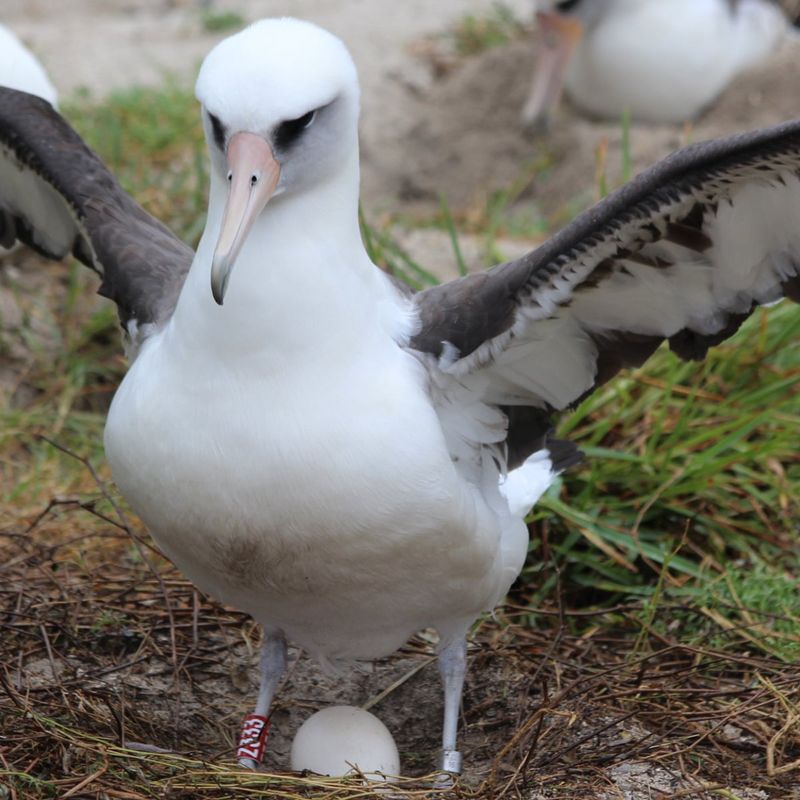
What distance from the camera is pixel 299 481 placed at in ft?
10.8

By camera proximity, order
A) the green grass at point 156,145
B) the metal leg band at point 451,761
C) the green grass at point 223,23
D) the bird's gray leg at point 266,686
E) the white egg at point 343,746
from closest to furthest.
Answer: the white egg at point 343,746 < the metal leg band at point 451,761 < the bird's gray leg at point 266,686 < the green grass at point 156,145 < the green grass at point 223,23

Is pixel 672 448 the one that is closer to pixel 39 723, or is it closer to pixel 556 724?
pixel 556 724

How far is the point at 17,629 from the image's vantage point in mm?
4172

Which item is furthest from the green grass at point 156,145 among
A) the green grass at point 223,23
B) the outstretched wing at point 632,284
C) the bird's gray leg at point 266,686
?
the outstretched wing at point 632,284

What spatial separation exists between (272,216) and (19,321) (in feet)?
10.7

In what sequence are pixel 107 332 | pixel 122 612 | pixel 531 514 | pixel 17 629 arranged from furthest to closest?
pixel 107 332, pixel 531 514, pixel 122 612, pixel 17 629

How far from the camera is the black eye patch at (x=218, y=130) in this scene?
3.24 meters

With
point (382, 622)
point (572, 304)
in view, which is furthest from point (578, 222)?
point (382, 622)

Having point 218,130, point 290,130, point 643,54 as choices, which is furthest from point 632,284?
point 643,54

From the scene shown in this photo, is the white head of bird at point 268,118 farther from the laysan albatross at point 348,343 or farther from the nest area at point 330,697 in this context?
the nest area at point 330,697

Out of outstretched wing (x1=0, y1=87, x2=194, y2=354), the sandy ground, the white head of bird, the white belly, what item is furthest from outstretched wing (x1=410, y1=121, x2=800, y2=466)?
the sandy ground

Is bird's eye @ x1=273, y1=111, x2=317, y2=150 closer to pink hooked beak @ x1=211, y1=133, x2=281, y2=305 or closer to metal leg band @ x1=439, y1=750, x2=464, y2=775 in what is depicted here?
pink hooked beak @ x1=211, y1=133, x2=281, y2=305

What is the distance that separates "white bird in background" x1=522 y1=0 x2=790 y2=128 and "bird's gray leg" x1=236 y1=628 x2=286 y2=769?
5405 millimetres

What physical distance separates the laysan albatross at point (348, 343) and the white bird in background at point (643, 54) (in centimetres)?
535
